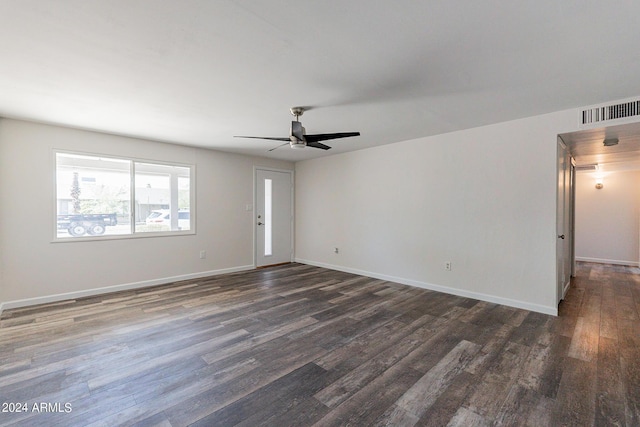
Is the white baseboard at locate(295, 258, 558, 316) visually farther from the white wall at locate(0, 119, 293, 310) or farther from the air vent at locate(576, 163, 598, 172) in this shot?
the air vent at locate(576, 163, 598, 172)

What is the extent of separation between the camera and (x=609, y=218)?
6676 millimetres

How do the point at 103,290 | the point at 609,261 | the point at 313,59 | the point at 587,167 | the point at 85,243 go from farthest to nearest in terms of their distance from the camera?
the point at 609,261, the point at 587,167, the point at 103,290, the point at 85,243, the point at 313,59

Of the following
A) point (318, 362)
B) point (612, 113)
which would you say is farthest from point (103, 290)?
point (612, 113)

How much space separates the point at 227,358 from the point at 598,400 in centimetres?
274

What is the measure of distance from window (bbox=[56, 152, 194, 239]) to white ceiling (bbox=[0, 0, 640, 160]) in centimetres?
86

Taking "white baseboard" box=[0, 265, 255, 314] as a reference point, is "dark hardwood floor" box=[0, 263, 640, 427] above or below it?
below

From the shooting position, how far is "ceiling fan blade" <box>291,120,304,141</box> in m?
3.00

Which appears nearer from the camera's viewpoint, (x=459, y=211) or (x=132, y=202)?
(x=459, y=211)

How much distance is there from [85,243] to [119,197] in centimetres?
82

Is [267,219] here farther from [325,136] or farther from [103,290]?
[325,136]

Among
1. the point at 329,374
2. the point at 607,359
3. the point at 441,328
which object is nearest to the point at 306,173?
the point at 441,328

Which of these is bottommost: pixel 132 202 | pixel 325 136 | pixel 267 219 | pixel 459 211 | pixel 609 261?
pixel 609 261

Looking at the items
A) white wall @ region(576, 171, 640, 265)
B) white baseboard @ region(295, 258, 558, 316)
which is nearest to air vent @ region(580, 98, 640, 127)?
white baseboard @ region(295, 258, 558, 316)

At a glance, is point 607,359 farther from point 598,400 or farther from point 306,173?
point 306,173
